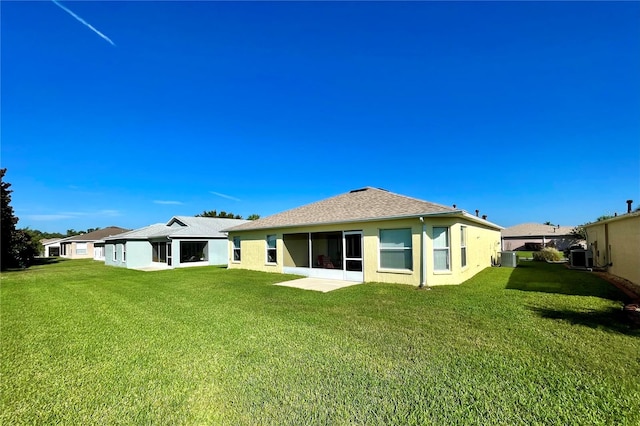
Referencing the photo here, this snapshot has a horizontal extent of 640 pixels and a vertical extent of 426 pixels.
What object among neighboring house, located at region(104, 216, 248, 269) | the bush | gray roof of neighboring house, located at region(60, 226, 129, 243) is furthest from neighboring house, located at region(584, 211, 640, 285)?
gray roof of neighboring house, located at region(60, 226, 129, 243)

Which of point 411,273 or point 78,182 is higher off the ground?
point 78,182

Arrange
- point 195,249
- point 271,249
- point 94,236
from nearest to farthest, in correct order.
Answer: point 271,249, point 195,249, point 94,236

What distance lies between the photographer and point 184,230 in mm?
22219

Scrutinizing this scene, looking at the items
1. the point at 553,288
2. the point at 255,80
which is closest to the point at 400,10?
the point at 255,80

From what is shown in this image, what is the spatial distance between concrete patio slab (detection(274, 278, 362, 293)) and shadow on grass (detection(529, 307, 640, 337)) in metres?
6.14

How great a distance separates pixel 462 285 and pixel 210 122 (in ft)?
58.8

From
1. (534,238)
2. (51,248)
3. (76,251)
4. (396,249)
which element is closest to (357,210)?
(396,249)

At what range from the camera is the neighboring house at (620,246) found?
10.3 m

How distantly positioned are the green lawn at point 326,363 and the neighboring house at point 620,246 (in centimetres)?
462

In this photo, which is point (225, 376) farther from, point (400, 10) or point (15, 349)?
point (400, 10)

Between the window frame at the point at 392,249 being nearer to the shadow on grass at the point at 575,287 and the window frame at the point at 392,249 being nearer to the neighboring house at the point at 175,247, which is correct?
the shadow on grass at the point at 575,287

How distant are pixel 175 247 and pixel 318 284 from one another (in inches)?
557

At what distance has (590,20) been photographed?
381 inches

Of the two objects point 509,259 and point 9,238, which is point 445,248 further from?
point 9,238
